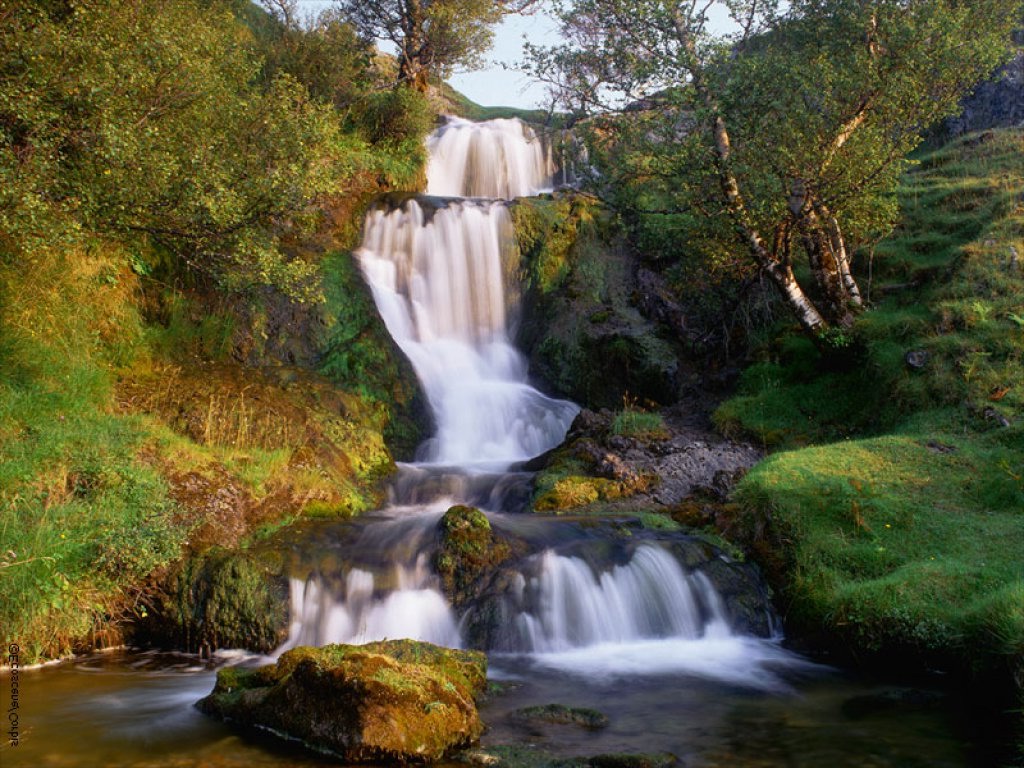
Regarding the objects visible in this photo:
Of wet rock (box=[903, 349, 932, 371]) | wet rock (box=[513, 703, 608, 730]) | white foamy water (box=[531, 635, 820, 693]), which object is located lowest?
white foamy water (box=[531, 635, 820, 693])

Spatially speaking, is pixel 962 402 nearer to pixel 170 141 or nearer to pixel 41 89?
pixel 170 141

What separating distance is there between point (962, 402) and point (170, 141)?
12.9 meters

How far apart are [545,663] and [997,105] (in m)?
23.6

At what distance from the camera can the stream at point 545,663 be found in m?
5.80

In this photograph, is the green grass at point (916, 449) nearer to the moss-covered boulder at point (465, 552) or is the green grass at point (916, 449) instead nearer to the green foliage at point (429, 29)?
the moss-covered boulder at point (465, 552)

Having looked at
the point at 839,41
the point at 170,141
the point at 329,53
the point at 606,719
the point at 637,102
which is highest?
the point at 329,53

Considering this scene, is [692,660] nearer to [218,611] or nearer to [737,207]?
Answer: [218,611]

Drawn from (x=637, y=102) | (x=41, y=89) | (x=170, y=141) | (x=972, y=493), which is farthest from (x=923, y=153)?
(x=41, y=89)

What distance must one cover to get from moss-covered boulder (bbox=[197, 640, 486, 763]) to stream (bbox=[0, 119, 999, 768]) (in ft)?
0.58

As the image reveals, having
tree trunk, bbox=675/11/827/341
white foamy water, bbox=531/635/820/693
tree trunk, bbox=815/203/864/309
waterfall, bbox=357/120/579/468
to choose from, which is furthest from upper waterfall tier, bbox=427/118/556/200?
white foamy water, bbox=531/635/820/693

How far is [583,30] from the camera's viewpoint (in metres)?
16.2

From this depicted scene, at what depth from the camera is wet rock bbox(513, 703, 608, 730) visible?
632 cm

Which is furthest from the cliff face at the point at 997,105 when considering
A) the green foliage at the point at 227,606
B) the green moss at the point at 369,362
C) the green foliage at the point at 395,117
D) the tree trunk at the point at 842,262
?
the green foliage at the point at 227,606

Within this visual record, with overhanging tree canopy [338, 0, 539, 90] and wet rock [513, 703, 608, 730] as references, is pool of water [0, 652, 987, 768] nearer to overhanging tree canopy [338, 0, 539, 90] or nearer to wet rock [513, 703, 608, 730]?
wet rock [513, 703, 608, 730]
